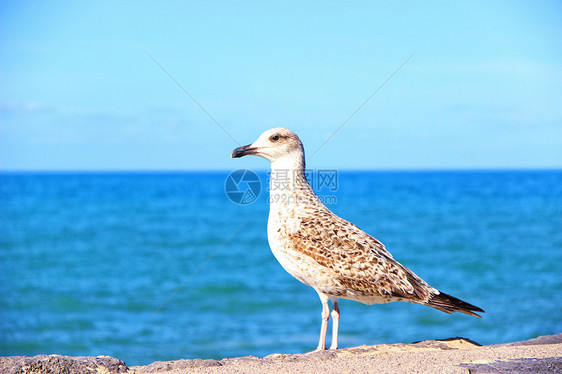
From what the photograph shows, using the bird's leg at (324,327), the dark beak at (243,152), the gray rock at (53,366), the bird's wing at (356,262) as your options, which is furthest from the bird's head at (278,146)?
the gray rock at (53,366)

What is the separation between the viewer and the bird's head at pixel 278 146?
5.98m

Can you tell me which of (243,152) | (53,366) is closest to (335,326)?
(243,152)

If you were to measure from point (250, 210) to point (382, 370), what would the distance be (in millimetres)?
41739

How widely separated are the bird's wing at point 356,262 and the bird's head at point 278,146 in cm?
84

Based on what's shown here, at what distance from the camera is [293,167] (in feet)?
19.6

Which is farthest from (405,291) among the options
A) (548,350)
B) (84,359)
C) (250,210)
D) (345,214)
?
(250,210)

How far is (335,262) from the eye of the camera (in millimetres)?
5254

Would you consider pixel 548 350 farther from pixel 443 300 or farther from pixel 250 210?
pixel 250 210

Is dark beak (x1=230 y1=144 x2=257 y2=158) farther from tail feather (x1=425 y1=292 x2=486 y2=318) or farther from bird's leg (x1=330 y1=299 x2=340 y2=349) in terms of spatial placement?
tail feather (x1=425 y1=292 x2=486 y2=318)

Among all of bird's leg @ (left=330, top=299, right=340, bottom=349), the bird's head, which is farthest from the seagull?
the bird's head

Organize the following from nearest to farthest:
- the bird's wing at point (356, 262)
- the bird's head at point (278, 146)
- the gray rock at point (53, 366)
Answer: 1. the gray rock at point (53, 366)
2. the bird's wing at point (356, 262)
3. the bird's head at point (278, 146)

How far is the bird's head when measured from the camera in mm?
5984

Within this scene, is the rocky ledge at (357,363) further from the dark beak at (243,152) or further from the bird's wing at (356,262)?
the dark beak at (243,152)

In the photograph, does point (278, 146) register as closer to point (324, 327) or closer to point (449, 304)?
point (324, 327)
